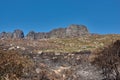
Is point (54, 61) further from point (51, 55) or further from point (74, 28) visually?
point (74, 28)

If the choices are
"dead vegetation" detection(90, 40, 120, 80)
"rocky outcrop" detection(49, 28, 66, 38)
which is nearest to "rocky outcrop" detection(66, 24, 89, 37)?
"rocky outcrop" detection(49, 28, 66, 38)

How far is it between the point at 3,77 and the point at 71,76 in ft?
64.8

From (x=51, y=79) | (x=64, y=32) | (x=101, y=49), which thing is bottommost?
(x=51, y=79)

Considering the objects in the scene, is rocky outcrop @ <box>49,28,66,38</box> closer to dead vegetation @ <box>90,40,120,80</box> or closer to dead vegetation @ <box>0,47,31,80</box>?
dead vegetation @ <box>90,40,120,80</box>

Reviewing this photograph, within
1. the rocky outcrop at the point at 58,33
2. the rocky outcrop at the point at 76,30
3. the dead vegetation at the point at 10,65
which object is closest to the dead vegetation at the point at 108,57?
the dead vegetation at the point at 10,65

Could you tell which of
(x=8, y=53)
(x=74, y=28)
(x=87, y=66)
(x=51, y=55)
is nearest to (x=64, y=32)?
(x=74, y=28)

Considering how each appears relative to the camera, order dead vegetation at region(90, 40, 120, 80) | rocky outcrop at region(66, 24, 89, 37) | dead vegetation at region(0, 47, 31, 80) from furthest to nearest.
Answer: rocky outcrop at region(66, 24, 89, 37) → dead vegetation at region(90, 40, 120, 80) → dead vegetation at region(0, 47, 31, 80)

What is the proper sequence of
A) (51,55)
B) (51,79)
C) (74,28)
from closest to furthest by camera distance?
(51,79)
(51,55)
(74,28)

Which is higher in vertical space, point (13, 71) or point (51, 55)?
point (51, 55)

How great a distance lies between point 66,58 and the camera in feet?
218

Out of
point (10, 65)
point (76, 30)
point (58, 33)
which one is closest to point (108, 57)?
point (10, 65)

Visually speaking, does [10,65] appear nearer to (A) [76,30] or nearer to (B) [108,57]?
(B) [108,57]

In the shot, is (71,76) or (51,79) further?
(71,76)

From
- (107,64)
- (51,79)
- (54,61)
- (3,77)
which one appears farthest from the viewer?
(54,61)
